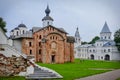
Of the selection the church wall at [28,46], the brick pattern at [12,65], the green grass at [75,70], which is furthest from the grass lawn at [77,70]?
the church wall at [28,46]

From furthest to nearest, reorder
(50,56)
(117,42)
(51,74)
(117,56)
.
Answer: (117,56), (117,42), (50,56), (51,74)

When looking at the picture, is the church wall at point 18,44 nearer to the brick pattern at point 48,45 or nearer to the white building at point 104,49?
the brick pattern at point 48,45

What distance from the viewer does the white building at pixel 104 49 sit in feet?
233

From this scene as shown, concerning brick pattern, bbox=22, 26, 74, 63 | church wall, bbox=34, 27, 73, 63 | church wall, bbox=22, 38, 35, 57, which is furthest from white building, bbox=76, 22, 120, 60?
church wall, bbox=22, 38, 35, 57

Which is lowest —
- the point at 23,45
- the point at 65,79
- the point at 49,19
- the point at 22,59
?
the point at 65,79

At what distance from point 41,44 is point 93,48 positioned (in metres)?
40.9

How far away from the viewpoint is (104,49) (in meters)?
74.0

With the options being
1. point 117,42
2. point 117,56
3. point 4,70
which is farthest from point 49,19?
point 4,70

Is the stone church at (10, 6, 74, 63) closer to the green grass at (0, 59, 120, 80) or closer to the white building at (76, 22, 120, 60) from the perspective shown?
the green grass at (0, 59, 120, 80)

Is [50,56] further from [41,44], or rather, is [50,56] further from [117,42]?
A: [117,42]

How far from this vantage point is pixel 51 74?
1437cm

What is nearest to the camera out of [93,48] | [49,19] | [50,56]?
[50,56]

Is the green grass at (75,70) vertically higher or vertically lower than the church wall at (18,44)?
lower

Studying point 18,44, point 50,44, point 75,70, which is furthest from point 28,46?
point 75,70
